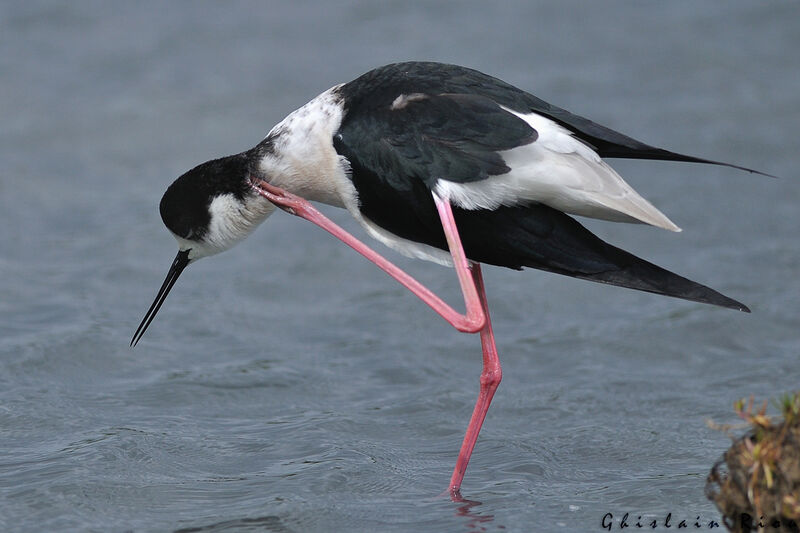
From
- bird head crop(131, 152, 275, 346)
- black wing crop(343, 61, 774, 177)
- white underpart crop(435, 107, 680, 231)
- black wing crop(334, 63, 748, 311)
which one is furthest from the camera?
bird head crop(131, 152, 275, 346)

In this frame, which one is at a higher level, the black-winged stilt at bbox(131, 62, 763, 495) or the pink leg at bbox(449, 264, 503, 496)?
the black-winged stilt at bbox(131, 62, 763, 495)

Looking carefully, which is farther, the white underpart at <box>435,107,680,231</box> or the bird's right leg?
the bird's right leg

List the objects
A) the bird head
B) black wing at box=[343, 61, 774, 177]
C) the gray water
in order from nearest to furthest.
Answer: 1. black wing at box=[343, 61, 774, 177]
2. the gray water
3. the bird head

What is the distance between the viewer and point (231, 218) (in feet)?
20.4

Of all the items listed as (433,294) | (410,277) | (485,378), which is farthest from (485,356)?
(410,277)

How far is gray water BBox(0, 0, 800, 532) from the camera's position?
19.6ft

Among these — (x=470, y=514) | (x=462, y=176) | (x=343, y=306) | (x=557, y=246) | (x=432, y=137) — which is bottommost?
(x=470, y=514)

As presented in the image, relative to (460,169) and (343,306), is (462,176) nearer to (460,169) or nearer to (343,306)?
(460,169)

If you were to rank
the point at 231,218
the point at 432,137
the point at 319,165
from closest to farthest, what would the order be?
the point at 432,137, the point at 319,165, the point at 231,218

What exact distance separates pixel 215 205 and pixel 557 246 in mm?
1761

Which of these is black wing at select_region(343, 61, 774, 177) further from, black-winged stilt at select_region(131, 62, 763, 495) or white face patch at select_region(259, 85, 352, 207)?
white face patch at select_region(259, 85, 352, 207)

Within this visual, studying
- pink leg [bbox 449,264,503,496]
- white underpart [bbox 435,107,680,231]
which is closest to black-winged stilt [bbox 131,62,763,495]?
white underpart [bbox 435,107,680,231]

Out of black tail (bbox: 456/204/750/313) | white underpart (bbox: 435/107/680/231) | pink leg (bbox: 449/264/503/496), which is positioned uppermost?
white underpart (bbox: 435/107/680/231)

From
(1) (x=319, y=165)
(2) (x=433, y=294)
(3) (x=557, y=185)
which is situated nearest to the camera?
(3) (x=557, y=185)
